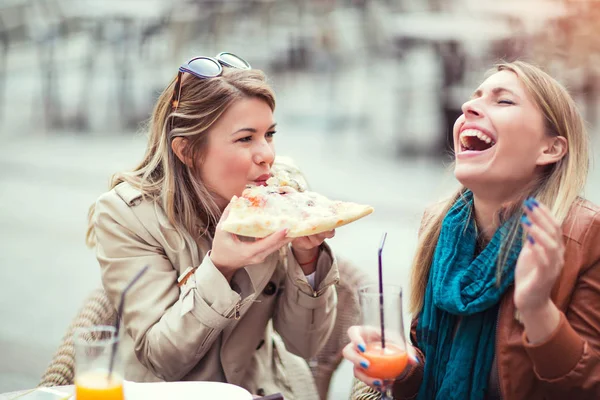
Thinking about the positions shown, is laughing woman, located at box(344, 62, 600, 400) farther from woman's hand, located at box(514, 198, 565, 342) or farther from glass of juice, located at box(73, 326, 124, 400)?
glass of juice, located at box(73, 326, 124, 400)

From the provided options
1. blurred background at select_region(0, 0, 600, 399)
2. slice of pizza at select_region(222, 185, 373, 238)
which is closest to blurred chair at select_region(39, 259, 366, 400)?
slice of pizza at select_region(222, 185, 373, 238)

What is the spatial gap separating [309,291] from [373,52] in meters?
6.89

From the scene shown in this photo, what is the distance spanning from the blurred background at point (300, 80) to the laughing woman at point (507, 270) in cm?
312

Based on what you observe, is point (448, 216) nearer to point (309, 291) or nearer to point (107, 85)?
point (309, 291)

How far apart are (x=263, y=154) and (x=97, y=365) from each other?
914 millimetres

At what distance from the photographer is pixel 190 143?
2.21 m

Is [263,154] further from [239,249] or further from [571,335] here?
[571,335]

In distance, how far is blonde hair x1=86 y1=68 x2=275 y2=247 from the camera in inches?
85.3

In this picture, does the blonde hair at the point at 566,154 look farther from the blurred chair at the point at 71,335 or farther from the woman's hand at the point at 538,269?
the blurred chair at the point at 71,335

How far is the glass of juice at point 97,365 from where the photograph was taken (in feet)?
4.64

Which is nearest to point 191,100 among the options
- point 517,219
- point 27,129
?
point 517,219

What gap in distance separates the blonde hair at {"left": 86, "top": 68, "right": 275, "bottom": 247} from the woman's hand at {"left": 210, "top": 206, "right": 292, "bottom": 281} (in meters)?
0.24

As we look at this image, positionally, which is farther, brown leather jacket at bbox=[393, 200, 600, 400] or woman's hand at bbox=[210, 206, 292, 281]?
woman's hand at bbox=[210, 206, 292, 281]

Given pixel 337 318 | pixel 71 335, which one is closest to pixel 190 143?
pixel 71 335
